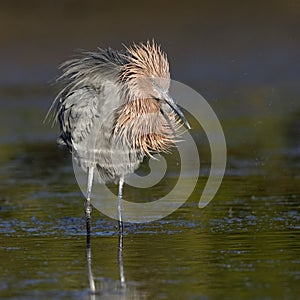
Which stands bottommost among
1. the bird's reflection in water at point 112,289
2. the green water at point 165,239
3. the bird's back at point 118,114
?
the bird's reflection in water at point 112,289

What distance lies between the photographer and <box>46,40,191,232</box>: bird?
34.4 ft

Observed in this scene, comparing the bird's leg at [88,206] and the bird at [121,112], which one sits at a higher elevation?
the bird at [121,112]

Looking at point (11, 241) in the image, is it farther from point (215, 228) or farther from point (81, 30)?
point (81, 30)

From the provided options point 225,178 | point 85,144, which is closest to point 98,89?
point 85,144

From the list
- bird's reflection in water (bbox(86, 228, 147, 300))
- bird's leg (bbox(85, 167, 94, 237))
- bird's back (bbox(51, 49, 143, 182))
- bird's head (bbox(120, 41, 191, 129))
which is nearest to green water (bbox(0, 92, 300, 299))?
bird's reflection in water (bbox(86, 228, 147, 300))

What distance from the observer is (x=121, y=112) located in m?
10.5

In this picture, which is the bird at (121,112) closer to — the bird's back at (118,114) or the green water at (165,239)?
the bird's back at (118,114)

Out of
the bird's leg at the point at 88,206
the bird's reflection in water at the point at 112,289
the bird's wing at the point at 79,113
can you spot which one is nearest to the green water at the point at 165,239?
the bird's reflection in water at the point at 112,289

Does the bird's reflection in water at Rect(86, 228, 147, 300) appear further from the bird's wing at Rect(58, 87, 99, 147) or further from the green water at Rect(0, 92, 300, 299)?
the bird's wing at Rect(58, 87, 99, 147)

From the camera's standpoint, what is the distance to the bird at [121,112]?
10484 millimetres

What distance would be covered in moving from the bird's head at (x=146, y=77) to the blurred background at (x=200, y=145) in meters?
1.21

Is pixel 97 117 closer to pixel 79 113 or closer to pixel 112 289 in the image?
pixel 79 113

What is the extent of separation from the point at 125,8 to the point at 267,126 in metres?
7.43

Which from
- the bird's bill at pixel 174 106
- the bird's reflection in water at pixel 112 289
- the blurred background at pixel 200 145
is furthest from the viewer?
the bird's bill at pixel 174 106
